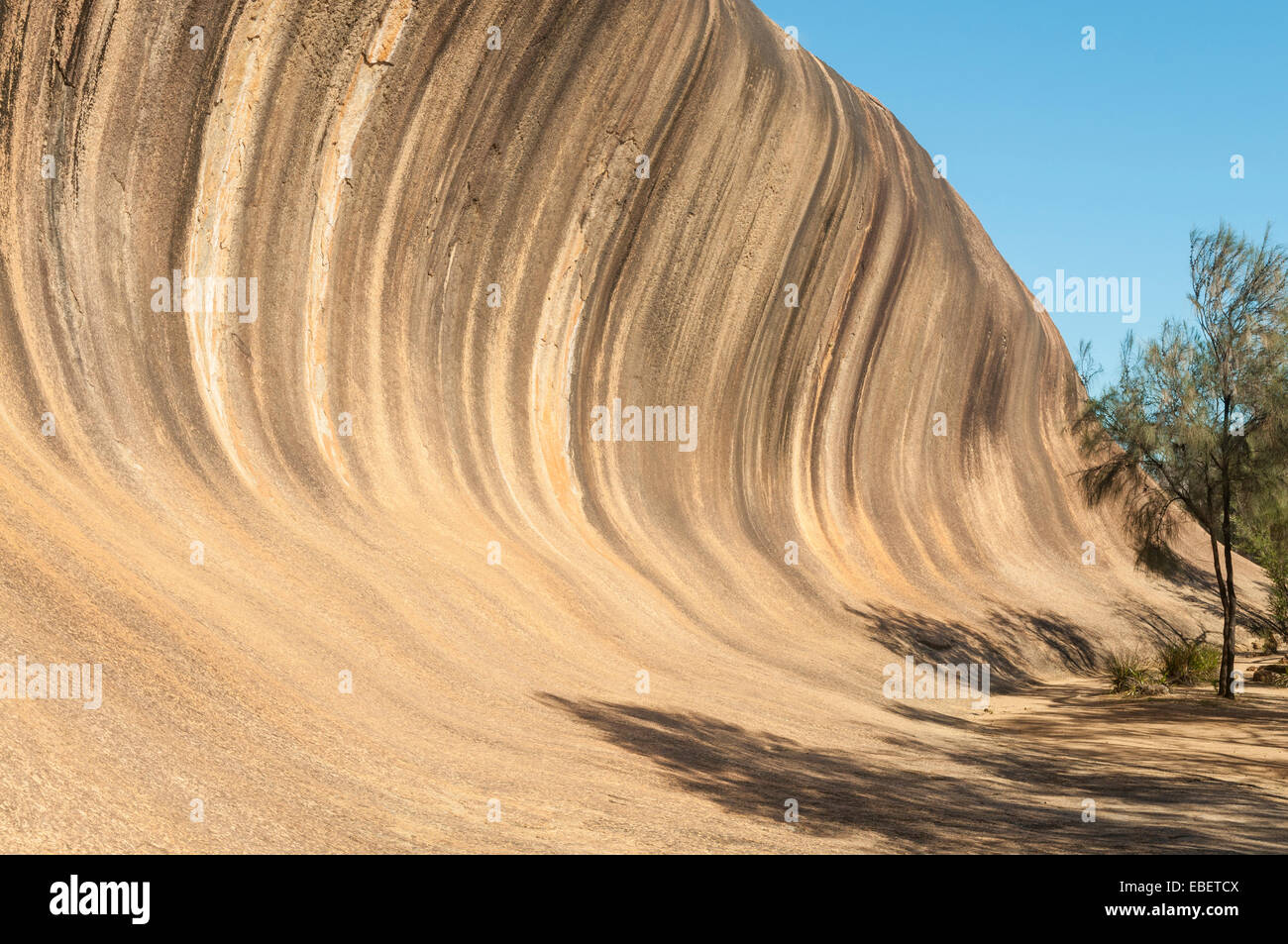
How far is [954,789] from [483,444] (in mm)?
8917

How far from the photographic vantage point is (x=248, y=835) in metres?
6.02

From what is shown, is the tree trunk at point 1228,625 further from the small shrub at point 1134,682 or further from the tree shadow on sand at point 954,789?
the tree shadow on sand at point 954,789

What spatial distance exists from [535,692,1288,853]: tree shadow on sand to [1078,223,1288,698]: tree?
18.9ft

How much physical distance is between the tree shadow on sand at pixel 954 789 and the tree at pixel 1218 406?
5746 millimetres

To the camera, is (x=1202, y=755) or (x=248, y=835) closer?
(x=248, y=835)

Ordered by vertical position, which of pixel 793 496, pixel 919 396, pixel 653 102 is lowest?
pixel 793 496

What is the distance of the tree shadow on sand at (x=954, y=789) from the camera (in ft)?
25.3

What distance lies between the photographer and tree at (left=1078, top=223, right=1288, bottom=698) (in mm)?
16625

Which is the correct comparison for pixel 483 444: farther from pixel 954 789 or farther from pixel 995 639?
pixel 995 639

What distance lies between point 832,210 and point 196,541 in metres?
15.6

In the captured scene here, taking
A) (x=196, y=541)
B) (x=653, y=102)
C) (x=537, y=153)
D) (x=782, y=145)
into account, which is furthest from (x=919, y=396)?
(x=196, y=541)

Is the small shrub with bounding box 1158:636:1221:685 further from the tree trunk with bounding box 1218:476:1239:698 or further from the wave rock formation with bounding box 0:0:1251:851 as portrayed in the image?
the wave rock formation with bounding box 0:0:1251:851

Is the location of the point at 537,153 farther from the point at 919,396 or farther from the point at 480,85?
the point at 919,396

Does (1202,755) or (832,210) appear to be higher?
(832,210)
